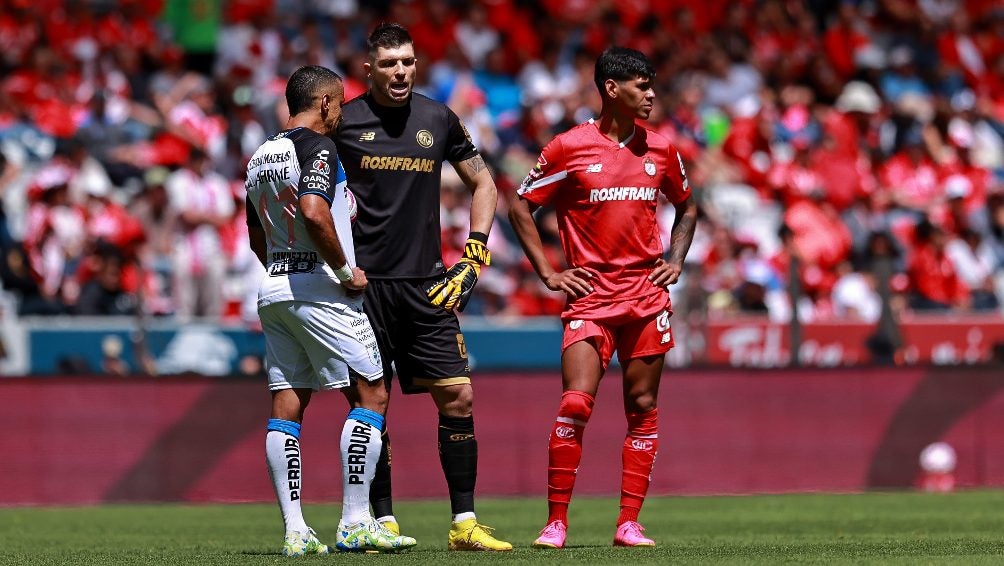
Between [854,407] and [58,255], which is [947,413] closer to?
[854,407]

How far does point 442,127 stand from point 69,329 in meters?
6.45

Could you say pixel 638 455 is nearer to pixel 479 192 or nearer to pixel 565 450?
pixel 565 450

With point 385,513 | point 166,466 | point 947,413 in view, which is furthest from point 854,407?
point 385,513

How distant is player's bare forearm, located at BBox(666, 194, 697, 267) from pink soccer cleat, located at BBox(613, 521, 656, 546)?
4.44 feet

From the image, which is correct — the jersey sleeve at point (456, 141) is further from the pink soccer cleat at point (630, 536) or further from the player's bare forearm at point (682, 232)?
the pink soccer cleat at point (630, 536)

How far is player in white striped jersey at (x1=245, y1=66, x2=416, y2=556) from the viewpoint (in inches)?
301

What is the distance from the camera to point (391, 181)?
8.20 meters

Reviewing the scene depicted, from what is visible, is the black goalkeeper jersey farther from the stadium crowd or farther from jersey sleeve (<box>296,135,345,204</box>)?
the stadium crowd

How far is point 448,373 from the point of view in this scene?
825 cm

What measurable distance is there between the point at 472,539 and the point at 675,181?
2101mm

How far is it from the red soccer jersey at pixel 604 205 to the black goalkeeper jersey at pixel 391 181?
0.57 m

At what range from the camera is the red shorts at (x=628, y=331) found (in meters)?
8.37

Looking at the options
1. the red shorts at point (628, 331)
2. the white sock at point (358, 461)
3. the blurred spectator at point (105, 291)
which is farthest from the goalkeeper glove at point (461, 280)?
the blurred spectator at point (105, 291)

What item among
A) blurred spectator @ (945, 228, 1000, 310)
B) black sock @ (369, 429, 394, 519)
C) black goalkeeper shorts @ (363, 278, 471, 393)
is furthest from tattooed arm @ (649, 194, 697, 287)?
blurred spectator @ (945, 228, 1000, 310)
